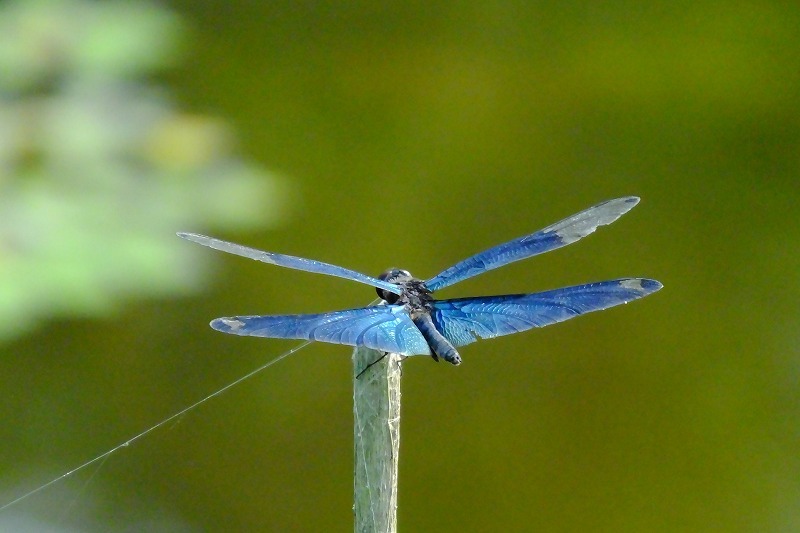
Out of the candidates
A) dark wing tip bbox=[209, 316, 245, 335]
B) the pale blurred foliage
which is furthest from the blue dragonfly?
the pale blurred foliage

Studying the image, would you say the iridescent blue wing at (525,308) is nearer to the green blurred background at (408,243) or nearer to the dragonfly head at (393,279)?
the dragonfly head at (393,279)

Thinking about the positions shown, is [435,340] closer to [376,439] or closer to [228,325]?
[376,439]

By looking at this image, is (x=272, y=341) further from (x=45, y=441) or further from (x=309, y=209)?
(x=45, y=441)

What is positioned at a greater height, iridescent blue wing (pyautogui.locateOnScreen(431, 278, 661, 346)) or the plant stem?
iridescent blue wing (pyautogui.locateOnScreen(431, 278, 661, 346))

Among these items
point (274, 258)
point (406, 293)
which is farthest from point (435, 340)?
point (274, 258)

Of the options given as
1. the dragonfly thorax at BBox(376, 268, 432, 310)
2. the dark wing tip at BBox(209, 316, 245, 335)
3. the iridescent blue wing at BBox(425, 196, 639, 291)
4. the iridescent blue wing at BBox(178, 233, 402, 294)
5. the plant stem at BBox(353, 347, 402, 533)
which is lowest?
the plant stem at BBox(353, 347, 402, 533)

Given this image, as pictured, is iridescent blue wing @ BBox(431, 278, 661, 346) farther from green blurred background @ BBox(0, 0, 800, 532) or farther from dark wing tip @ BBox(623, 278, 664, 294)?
green blurred background @ BBox(0, 0, 800, 532)

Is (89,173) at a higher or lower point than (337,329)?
higher

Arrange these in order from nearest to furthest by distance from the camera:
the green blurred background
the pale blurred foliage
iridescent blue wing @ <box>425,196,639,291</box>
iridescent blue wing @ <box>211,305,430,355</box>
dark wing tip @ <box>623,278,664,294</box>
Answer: iridescent blue wing @ <box>211,305,430,355</box> < dark wing tip @ <box>623,278,664,294</box> < iridescent blue wing @ <box>425,196,639,291</box> < the pale blurred foliage < the green blurred background
